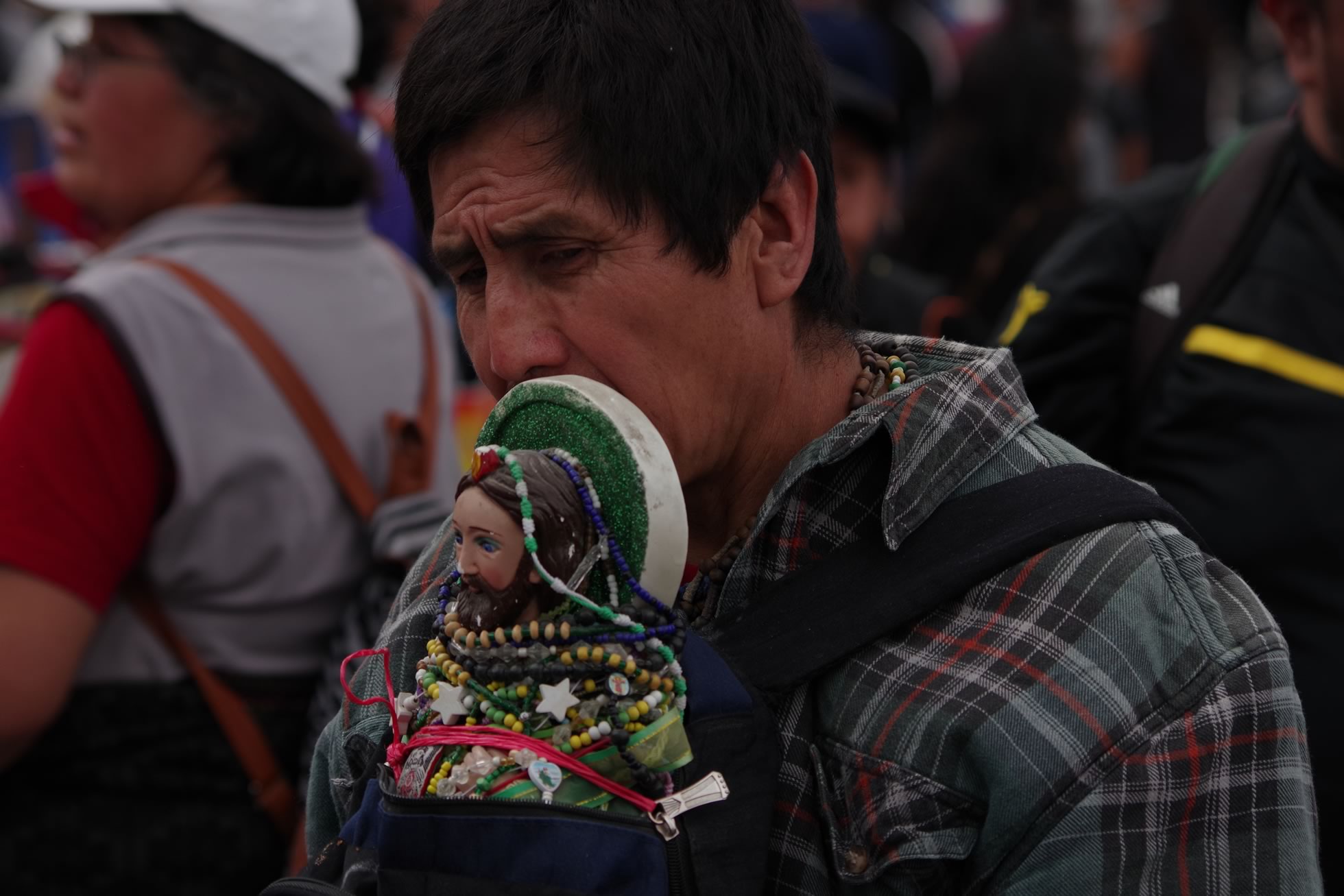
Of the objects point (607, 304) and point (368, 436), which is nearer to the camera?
point (607, 304)

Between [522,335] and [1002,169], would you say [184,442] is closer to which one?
[522,335]

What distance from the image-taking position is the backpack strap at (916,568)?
1568mm

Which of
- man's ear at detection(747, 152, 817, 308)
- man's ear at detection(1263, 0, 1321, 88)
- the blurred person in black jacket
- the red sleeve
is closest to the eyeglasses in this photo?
the red sleeve

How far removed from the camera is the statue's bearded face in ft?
4.64

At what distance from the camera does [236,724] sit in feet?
9.33

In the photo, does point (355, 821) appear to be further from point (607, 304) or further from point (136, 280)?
point (136, 280)

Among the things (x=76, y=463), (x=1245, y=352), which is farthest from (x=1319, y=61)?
(x=76, y=463)

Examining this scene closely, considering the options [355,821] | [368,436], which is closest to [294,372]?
[368,436]

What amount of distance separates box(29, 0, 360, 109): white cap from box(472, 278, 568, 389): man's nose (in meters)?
1.71

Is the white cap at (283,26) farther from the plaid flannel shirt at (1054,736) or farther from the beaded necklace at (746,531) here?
the plaid flannel shirt at (1054,736)

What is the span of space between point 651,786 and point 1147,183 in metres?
1.93

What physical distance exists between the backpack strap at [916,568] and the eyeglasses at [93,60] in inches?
84.6

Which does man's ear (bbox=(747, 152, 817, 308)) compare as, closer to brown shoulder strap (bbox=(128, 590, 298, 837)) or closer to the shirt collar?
the shirt collar

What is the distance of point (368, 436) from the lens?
3.01 meters
